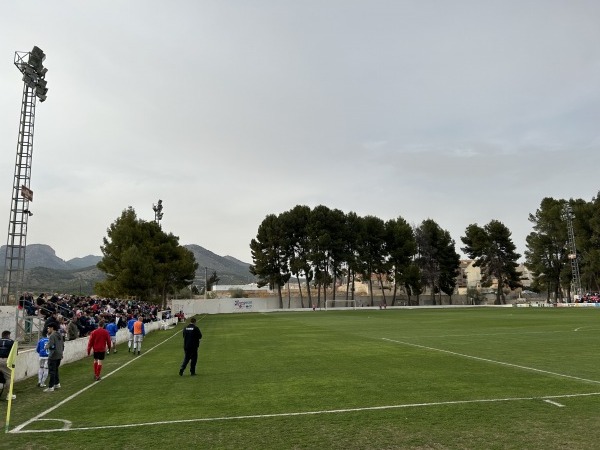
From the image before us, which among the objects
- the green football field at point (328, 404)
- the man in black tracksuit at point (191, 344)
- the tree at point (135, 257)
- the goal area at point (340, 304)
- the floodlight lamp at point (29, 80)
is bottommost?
the goal area at point (340, 304)

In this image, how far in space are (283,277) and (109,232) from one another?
1489 inches

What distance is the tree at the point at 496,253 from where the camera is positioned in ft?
356

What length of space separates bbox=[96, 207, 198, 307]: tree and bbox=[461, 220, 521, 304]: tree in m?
66.4

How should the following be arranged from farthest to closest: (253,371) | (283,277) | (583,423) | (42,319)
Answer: (283,277) → (42,319) → (253,371) → (583,423)

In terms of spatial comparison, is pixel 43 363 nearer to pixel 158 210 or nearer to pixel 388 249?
pixel 158 210

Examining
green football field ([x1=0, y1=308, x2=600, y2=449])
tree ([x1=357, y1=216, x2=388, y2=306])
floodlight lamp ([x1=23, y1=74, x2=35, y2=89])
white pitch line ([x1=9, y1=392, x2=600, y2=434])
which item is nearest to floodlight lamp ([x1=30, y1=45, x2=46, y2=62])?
floodlight lamp ([x1=23, y1=74, x2=35, y2=89])

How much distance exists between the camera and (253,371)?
50.9ft

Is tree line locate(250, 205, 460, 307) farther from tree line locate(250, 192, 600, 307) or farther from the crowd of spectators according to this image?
the crowd of spectators

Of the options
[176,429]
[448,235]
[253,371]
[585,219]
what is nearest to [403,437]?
[176,429]

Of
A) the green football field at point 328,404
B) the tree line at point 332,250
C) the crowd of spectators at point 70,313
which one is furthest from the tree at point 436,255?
the green football field at point 328,404

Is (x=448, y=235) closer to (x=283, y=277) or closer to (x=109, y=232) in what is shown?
(x=283, y=277)

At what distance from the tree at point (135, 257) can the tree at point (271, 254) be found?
20.3 meters

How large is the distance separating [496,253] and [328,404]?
357 feet

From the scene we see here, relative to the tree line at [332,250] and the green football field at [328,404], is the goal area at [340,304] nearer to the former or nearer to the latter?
the tree line at [332,250]
